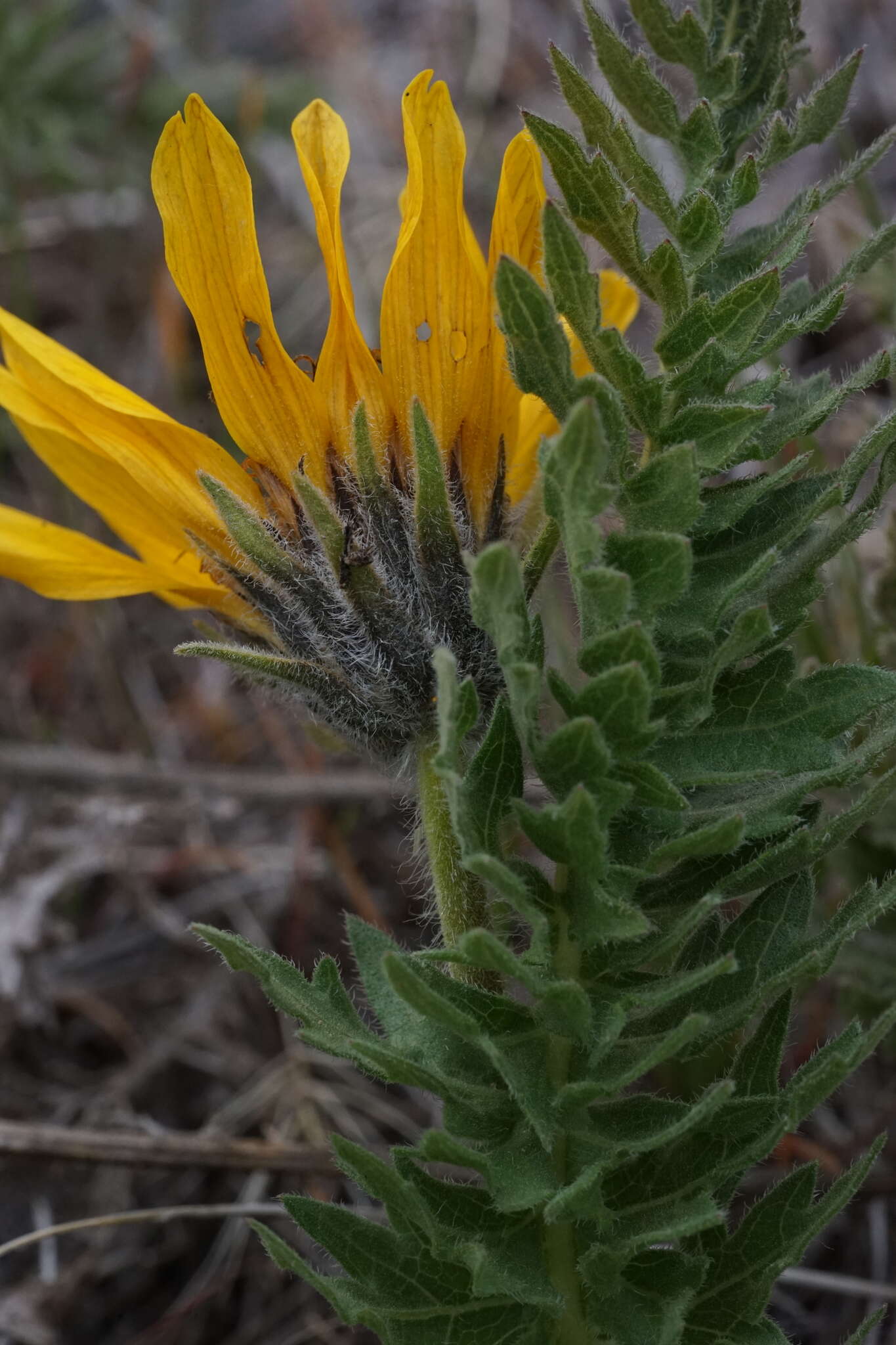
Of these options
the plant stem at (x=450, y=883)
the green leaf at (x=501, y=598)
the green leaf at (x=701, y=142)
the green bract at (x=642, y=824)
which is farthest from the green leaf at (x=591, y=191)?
the plant stem at (x=450, y=883)

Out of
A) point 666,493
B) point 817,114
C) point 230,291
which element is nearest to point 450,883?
point 666,493

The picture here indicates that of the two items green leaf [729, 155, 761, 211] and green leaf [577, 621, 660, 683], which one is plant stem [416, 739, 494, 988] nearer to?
green leaf [577, 621, 660, 683]

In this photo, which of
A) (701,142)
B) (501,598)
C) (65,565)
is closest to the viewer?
(501,598)

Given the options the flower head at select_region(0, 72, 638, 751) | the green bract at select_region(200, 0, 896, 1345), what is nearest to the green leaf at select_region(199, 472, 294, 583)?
the flower head at select_region(0, 72, 638, 751)

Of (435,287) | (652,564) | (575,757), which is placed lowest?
(575,757)

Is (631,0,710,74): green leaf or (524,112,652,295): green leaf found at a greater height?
(631,0,710,74): green leaf

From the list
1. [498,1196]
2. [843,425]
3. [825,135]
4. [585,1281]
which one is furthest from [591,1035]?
[843,425]

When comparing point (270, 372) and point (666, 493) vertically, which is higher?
point (270, 372)

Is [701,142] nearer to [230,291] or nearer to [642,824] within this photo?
[230,291]
